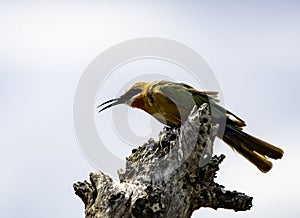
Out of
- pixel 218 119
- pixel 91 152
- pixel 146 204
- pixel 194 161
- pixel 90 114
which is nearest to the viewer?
pixel 146 204

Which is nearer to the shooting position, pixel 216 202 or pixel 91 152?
pixel 216 202

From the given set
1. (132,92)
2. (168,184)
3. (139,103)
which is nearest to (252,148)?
(139,103)

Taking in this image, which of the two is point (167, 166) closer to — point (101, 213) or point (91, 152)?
point (101, 213)

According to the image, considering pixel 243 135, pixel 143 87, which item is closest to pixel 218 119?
pixel 243 135

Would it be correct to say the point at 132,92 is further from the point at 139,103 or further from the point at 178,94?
the point at 178,94

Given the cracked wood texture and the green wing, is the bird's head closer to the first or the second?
the green wing

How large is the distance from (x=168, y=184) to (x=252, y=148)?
9.49ft

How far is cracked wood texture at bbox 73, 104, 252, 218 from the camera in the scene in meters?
5.43

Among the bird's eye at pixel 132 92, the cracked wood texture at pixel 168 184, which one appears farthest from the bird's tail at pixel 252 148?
the cracked wood texture at pixel 168 184

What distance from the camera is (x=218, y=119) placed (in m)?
8.16

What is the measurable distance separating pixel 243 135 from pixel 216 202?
2.66 m

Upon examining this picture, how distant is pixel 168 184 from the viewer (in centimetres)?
559

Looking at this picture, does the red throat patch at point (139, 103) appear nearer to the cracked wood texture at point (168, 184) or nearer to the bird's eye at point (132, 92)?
the bird's eye at point (132, 92)

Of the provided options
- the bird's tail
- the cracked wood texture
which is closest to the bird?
the bird's tail
